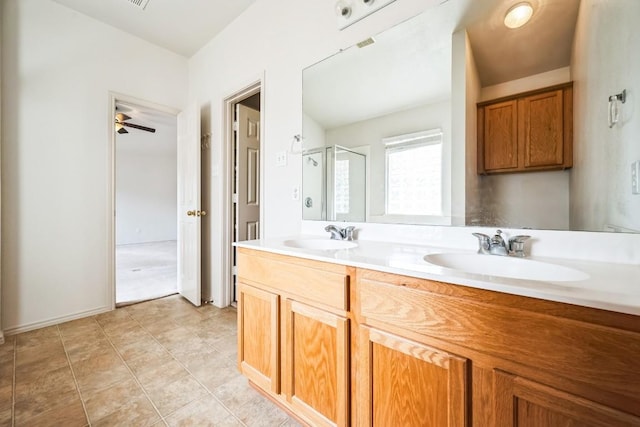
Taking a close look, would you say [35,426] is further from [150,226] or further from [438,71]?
[150,226]

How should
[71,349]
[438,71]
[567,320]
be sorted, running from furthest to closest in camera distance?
[71,349], [438,71], [567,320]

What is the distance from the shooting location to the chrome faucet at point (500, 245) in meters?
1.03

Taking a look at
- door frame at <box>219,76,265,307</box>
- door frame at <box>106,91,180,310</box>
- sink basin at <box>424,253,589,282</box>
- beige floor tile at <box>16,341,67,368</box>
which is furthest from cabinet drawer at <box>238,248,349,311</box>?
door frame at <box>106,91,180,310</box>

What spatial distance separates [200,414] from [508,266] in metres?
1.51

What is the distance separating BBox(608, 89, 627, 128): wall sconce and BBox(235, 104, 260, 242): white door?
8.28ft

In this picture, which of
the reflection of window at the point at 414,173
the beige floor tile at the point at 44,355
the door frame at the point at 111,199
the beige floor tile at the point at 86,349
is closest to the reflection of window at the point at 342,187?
the reflection of window at the point at 414,173

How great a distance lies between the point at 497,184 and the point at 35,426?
2.31 metres

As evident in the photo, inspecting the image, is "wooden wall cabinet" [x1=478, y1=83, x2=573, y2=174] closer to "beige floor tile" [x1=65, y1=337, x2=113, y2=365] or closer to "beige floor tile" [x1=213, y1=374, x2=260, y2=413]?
"beige floor tile" [x1=213, y1=374, x2=260, y2=413]

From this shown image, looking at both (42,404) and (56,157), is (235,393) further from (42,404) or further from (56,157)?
(56,157)

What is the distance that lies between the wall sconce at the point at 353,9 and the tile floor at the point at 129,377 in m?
2.16

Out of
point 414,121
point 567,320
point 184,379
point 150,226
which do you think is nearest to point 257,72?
point 414,121

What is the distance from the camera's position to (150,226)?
24.2ft

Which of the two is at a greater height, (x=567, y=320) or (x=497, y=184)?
(x=497, y=184)

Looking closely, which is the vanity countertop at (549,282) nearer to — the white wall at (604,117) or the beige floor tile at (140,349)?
the white wall at (604,117)
